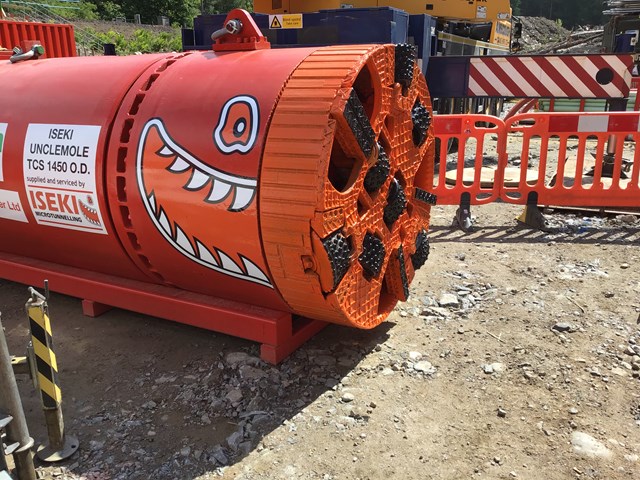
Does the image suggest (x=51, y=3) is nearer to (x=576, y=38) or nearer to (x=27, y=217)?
(x=576, y=38)

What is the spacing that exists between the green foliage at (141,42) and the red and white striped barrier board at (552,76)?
32.4 metres

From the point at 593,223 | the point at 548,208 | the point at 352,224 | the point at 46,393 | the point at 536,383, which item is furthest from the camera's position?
the point at 548,208

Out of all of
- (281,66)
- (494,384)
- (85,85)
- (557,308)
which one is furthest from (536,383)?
(85,85)

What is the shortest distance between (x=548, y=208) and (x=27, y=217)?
5.10 metres

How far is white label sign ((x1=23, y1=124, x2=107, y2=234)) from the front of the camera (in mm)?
3521

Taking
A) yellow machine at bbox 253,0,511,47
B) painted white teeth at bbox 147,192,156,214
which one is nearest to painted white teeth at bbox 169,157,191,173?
painted white teeth at bbox 147,192,156,214

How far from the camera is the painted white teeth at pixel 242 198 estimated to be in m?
2.92

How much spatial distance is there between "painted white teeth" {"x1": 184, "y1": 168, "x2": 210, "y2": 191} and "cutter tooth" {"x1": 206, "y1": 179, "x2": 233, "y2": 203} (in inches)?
2.4

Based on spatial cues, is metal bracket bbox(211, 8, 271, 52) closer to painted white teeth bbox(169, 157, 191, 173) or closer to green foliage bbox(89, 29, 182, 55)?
painted white teeth bbox(169, 157, 191, 173)

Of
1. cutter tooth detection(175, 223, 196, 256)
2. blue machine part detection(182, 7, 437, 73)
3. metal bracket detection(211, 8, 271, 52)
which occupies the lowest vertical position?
cutter tooth detection(175, 223, 196, 256)

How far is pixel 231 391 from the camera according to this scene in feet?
10.6

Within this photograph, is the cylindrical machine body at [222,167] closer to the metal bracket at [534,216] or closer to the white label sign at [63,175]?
the white label sign at [63,175]

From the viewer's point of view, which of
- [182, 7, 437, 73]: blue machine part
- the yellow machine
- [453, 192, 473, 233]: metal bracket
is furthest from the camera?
the yellow machine

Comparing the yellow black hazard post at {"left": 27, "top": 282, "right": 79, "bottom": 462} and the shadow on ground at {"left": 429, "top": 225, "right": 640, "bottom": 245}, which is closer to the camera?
the yellow black hazard post at {"left": 27, "top": 282, "right": 79, "bottom": 462}
